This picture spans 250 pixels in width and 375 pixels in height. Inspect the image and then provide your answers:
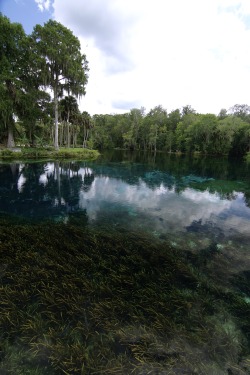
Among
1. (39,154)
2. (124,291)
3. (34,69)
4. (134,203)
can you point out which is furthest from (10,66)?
(124,291)

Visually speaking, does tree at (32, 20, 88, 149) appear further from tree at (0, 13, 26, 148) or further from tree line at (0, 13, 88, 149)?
tree at (0, 13, 26, 148)

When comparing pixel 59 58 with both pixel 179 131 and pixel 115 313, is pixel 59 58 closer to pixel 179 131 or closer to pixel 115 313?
pixel 115 313

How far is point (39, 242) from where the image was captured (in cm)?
584

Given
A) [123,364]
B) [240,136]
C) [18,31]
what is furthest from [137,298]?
[240,136]

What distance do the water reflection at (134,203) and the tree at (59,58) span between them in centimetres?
1740

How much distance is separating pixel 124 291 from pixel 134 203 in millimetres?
6685

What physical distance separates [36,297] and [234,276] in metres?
4.98

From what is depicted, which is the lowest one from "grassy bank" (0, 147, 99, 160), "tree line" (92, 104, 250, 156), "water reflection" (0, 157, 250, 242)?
"water reflection" (0, 157, 250, 242)

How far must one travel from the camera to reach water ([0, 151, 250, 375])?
9.32 feet

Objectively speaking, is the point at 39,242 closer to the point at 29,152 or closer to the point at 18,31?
the point at 29,152

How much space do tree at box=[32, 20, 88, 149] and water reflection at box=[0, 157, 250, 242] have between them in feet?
57.1

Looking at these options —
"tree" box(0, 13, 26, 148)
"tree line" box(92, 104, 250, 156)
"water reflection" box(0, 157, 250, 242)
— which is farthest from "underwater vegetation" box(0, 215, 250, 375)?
"tree line" box(92, 104, 250, 156)

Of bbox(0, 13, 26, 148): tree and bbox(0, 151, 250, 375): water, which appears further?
bbox(0, 13, 26, 148): tree

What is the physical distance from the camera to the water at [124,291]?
2.84 metres
